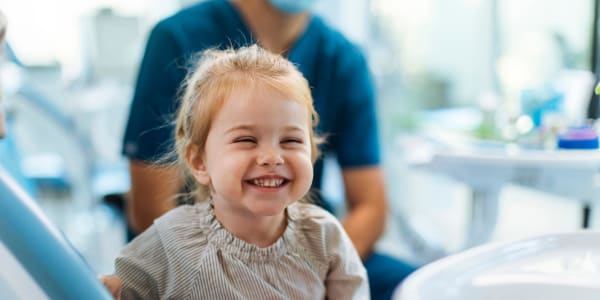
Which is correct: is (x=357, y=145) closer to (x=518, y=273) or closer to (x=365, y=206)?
(x=365, y=206)

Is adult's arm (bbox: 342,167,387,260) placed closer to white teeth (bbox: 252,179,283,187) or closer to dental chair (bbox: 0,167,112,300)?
white teeth (bbox: 252,179,283,187)

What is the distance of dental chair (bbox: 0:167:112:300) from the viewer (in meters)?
0.42

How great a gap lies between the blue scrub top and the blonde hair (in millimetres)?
340

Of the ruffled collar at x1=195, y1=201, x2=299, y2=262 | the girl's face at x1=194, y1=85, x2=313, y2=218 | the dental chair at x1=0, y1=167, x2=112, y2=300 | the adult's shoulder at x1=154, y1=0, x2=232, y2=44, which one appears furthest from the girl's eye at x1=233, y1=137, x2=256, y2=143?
the adult's shoulder at x1=154, y1=0, x2=232, y2=44

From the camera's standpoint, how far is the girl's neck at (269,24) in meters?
1.15

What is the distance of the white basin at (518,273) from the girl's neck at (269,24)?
61 cm

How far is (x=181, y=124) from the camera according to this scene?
73 centimetres

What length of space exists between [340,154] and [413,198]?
1623mm

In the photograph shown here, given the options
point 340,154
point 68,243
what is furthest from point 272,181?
point 340,154

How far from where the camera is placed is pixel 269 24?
3.79 ft

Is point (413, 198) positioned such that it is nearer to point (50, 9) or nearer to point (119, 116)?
point (119, 116)

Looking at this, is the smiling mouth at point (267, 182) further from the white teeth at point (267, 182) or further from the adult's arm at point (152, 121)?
the adult's arm at point (152, 121)

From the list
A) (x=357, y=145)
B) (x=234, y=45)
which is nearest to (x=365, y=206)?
(x=357, y=145)

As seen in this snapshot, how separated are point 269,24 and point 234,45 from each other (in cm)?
12
